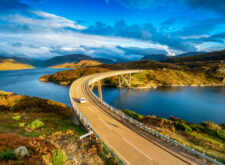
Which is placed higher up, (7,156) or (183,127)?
(7,156)

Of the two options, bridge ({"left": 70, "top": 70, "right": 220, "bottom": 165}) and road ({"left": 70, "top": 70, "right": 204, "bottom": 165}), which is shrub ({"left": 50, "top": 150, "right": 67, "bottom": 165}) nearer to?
bridge ({"left": 70, "top": 70, "right": 220, "bottom": 165})

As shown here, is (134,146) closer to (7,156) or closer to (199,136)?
(7,156)

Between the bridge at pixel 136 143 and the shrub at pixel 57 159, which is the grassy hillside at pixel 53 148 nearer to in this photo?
the shrub at pixel 57 159

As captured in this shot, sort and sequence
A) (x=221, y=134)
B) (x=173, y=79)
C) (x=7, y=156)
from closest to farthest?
1. (x=7, y=156)
2. (x=221, y=134)
3. (x=173, y=79)

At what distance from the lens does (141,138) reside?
1683 cm

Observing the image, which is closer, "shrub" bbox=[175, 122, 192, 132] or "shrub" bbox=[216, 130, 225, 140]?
"shrub" bbox=[216, 130, 225, 140]

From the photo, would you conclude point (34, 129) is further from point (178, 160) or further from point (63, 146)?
point (178, 160)

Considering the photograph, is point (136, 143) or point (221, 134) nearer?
point (136, 143)

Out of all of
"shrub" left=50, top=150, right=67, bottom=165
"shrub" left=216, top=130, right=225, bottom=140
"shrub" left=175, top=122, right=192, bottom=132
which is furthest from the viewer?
"shrub" left=175, top=122, right=192, bottom=132

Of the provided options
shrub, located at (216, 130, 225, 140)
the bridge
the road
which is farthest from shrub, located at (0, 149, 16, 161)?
shrub, located at (216, 130, 225, 140)

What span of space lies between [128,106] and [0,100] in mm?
46595

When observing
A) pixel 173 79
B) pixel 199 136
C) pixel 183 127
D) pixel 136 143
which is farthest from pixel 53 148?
pixel 173 79

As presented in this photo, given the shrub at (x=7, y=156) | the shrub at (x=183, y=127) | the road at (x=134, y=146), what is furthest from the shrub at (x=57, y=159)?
the shrub at (x=183, y=127)

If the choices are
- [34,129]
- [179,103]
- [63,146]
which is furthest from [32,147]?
[179,103]
